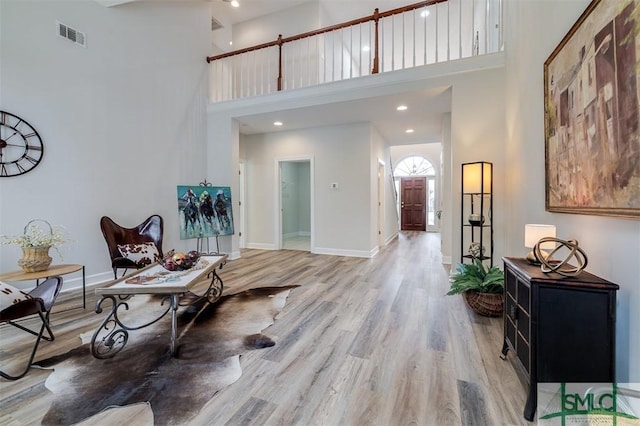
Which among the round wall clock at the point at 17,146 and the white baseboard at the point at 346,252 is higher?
the round wall clock at the point at 17,146

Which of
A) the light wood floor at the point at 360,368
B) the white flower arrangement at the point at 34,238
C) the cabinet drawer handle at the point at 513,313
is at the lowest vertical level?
the light wood floor at the point at 360,368

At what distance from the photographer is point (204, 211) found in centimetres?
477

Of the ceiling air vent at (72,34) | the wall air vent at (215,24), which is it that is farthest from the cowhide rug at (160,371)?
the wall air vent at (215,24)

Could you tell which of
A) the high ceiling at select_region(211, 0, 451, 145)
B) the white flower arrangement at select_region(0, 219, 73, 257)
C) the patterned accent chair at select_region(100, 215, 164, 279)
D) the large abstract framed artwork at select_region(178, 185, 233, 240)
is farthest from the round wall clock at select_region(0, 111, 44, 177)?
the high ceiling at select_region(211, 0, 451, 145)

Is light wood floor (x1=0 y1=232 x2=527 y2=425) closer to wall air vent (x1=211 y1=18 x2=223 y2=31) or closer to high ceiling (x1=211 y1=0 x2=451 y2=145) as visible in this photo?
high ceiling (x1=211 y1=0 x2=451 y2=145)

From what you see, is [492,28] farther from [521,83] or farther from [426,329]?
[426,329]

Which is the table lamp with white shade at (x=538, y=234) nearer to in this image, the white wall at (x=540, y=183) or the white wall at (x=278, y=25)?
the white wall at (x=540, y=183)

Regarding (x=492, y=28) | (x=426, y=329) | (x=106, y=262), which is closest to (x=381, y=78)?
(x=492, y=28)

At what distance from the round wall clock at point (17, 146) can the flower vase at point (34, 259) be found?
96 centimetres

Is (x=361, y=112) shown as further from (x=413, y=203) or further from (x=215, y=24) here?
(x=413, y=203)

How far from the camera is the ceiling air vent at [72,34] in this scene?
11.0ft

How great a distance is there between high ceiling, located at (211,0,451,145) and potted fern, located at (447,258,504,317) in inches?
103

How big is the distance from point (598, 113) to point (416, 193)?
9.15m

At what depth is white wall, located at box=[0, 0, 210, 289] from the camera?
9.98ft
